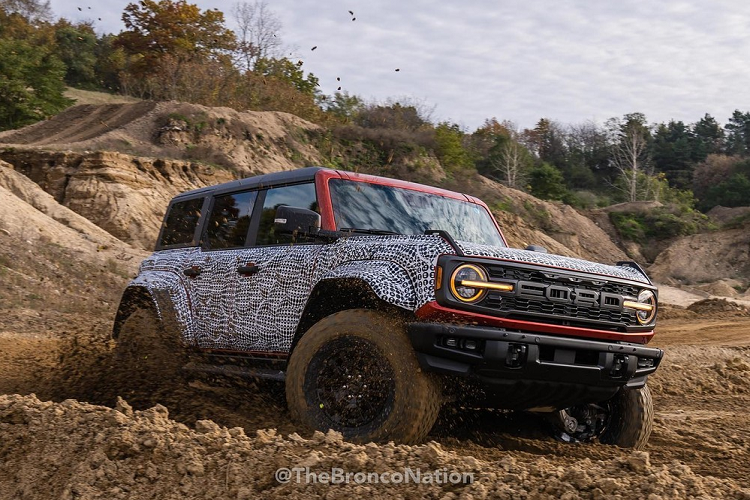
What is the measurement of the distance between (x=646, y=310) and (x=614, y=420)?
837mm

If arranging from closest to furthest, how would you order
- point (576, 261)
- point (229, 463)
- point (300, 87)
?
point (229, 463) → point (576, 261) → point (300, 87)

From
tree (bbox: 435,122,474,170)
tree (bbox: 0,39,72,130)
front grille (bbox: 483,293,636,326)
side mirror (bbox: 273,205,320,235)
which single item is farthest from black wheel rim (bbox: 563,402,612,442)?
tree (bbox: 0,39,72,130)

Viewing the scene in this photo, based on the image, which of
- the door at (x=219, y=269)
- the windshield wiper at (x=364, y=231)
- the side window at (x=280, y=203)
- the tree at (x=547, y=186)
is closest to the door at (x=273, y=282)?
the side window at (x=280, y=203)

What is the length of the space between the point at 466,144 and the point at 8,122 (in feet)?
107

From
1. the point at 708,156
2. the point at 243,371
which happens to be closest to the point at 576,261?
the point at 243,371

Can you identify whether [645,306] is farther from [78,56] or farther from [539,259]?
[78,56]

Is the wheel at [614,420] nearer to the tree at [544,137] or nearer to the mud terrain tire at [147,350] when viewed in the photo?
the mud terrain tire at [147,350]

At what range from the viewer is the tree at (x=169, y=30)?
47906 millimetres

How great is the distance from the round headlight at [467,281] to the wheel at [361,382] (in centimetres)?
39

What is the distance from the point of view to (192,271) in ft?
19.9

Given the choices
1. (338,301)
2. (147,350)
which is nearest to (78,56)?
(147,350)

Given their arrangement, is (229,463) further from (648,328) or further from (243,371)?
(648,328)

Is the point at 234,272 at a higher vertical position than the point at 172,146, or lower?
lower

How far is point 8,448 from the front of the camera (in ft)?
13.4
